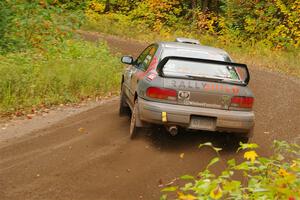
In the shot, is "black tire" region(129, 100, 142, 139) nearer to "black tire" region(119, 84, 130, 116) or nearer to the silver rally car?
the silver rally car

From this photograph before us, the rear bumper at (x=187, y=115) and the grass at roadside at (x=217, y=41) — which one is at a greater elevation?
the rear bumper at (x=187, y=115)

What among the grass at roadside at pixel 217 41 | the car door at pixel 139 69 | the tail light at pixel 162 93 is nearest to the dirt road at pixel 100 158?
the car door at pixel 139 69

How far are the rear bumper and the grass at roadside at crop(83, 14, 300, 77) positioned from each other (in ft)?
40.7

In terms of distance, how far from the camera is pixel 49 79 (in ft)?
37.9

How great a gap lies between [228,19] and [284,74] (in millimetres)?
11135

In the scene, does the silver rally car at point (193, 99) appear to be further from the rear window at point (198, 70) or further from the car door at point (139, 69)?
the car door at point (139, 69)

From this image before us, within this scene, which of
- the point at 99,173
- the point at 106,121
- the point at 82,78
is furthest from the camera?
the point at 82,78

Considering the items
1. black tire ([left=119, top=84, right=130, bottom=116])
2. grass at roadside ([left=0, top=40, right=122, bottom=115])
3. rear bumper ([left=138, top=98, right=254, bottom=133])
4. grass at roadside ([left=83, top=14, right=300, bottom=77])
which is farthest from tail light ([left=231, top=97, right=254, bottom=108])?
grass at roadside ([left=83, top=14, right=300, bottom=77])

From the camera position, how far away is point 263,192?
3342 mm

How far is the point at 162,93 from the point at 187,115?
495 mm

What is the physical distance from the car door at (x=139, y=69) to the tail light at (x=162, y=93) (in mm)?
705

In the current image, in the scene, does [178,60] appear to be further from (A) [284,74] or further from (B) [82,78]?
(A) [284,74]

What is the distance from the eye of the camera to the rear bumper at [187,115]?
23.4 feet

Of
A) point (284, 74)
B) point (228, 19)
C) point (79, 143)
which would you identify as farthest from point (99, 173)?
point (228, 19)
